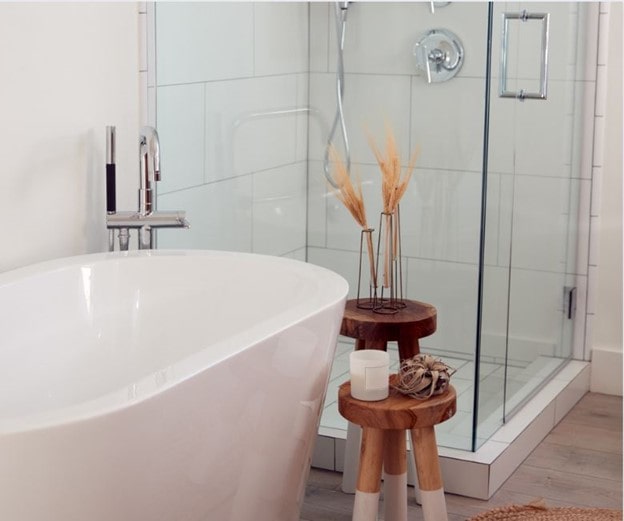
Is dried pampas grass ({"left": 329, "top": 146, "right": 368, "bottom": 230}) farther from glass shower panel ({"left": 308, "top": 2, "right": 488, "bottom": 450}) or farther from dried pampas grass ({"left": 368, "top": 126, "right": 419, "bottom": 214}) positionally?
dried pampas grass ({"left": 368, "top": 126, "right": 419, "bottom": 214})

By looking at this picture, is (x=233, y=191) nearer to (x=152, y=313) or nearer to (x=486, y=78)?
(x=152, y=313)

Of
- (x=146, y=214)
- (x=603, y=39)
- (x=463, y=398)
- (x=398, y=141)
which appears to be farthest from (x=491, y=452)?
(x=603, y=39)

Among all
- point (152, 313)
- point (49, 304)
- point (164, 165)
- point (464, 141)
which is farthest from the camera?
point (164, 165)

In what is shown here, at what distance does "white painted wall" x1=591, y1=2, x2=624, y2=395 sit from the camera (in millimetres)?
3838

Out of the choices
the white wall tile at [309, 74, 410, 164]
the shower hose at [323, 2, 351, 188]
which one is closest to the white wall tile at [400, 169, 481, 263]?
the white wall tile at [309, 74, 410, 164]

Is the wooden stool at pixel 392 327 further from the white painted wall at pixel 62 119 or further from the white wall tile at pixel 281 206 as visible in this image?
the white painted wall at pixel 62 119

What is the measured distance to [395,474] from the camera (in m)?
2.64

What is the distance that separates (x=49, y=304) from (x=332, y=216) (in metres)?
1.00

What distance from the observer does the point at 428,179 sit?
10.2 ft

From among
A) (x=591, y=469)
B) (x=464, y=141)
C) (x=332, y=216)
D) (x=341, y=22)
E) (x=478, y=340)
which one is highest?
(x=341, y=22)

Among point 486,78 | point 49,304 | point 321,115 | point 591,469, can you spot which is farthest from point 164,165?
point 591,469

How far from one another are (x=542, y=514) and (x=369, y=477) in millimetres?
525

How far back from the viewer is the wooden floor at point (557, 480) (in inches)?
114

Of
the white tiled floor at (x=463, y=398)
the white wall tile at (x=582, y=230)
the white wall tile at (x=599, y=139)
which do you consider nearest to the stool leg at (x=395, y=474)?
the white tiled floor at (x=463, y=398)
